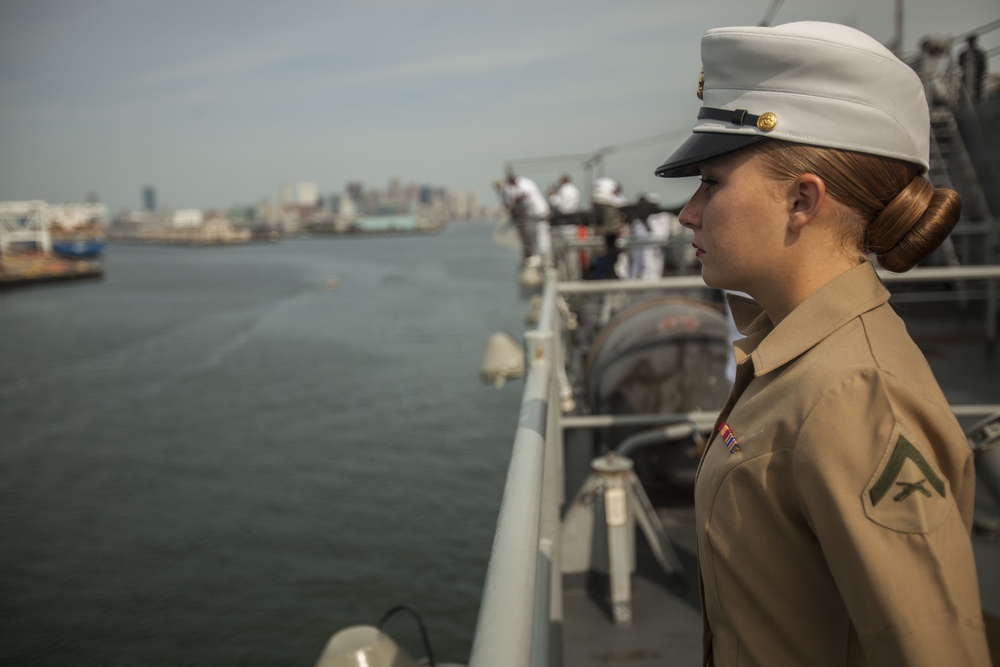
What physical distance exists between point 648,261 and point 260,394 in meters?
15.7

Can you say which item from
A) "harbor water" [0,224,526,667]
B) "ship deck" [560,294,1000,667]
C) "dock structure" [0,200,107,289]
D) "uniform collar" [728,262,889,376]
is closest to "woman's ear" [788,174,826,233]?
"uniform collar" [728,262,889,376]

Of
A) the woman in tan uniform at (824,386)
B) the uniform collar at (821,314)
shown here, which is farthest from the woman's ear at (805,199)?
→ the uniform collar at (821,314)

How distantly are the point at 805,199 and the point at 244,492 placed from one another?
1651cm

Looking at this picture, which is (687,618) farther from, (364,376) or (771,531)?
(364,376)

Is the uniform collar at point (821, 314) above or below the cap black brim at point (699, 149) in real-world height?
below

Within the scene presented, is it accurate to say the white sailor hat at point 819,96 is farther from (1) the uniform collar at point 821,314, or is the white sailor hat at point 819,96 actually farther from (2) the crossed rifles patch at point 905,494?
(2) the crossed rifles patch at point 905,494

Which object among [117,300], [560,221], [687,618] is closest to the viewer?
[687,618]

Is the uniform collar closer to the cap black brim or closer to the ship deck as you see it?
the cap black brim

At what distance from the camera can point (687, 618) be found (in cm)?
398

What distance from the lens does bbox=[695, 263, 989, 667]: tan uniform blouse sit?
1.02m

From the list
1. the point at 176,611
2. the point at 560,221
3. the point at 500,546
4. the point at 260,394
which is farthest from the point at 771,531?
the point at 260,394

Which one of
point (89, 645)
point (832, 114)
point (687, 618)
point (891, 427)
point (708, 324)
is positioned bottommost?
point (89, 645)

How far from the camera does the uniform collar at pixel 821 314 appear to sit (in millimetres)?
1203

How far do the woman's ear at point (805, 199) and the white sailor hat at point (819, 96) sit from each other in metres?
0.06
